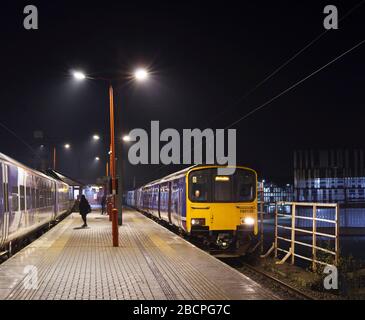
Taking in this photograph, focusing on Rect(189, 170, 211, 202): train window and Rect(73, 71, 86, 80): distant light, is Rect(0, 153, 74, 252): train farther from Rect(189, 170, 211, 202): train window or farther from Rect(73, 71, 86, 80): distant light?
Rect(189, 170, 211, 202): train window

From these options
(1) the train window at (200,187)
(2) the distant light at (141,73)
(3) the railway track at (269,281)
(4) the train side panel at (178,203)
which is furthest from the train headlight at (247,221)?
(2) the distant light at (141,73)

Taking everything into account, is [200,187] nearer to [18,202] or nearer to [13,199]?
[18,202]

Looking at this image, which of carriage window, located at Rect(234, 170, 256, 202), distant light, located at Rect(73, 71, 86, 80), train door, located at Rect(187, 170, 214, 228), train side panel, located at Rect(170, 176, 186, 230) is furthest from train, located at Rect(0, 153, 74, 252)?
carriage window, located at Rect(234, 170, 256, 202)

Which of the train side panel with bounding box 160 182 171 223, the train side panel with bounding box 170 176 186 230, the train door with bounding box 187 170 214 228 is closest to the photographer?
the train door with bounding box 187 170 214 228

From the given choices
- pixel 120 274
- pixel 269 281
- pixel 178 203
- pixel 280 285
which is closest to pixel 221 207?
pixel 178 203

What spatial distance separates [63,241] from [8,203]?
193 inches

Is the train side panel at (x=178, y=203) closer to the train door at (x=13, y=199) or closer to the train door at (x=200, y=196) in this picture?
the train door at (x=200, y=196)

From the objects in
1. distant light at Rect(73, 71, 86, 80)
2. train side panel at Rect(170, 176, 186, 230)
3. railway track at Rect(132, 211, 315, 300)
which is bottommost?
railway track at Rect(132, 211, 315, 300)

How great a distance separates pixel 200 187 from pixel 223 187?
75 cm

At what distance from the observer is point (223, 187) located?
1880cm

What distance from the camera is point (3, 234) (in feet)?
44.8

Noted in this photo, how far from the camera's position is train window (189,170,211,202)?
1881cm
